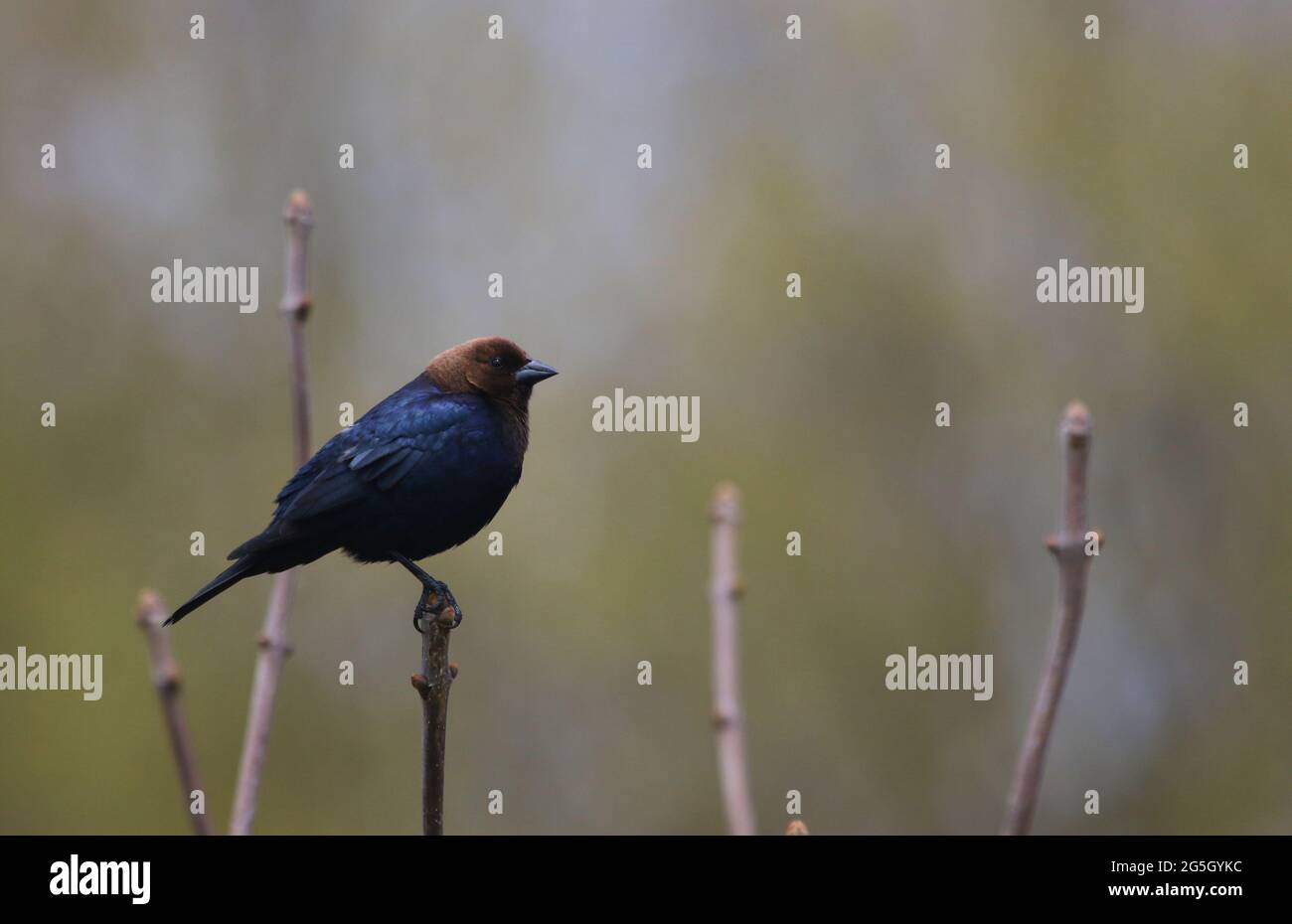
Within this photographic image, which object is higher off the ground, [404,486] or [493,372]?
[493,372]

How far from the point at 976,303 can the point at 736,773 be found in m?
14.3

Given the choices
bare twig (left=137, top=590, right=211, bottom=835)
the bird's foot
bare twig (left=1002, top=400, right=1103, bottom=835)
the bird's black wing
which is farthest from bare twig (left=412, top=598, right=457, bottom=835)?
the bird's black wing

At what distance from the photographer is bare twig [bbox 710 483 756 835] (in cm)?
238

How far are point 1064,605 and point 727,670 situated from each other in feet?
2.04

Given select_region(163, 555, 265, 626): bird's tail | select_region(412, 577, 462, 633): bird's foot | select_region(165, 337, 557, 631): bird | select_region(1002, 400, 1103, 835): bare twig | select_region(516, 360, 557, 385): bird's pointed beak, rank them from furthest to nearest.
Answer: select_region(516, 360, 557, 385): bird's pointed beak
select_region(165, 337, 557, 631): bird
select_region(163, 555, 265, 626): bird's tail
select_region(412, 577, 462, 633): bird's foot
select_region(1002, 400, 1103, 835): bare twig

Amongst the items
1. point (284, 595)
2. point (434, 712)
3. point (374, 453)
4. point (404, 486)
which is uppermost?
point (374, 453)

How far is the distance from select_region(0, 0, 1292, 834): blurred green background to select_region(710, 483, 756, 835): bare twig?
1137 cm

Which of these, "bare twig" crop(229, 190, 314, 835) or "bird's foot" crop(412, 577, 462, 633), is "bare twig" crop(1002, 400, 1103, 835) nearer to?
"bare twig" crop(229, 190, 314, 835)

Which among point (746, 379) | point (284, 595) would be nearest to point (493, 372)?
point (284, 595)

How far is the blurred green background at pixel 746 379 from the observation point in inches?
557

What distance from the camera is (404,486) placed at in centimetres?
568

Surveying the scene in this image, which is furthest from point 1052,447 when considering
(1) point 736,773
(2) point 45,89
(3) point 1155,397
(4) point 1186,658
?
(1) point 736,773

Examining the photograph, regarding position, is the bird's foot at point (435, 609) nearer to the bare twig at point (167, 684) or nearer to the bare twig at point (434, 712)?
the bare twig at point (434, 712)

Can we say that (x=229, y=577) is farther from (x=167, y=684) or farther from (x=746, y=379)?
(x=746, y=379)
